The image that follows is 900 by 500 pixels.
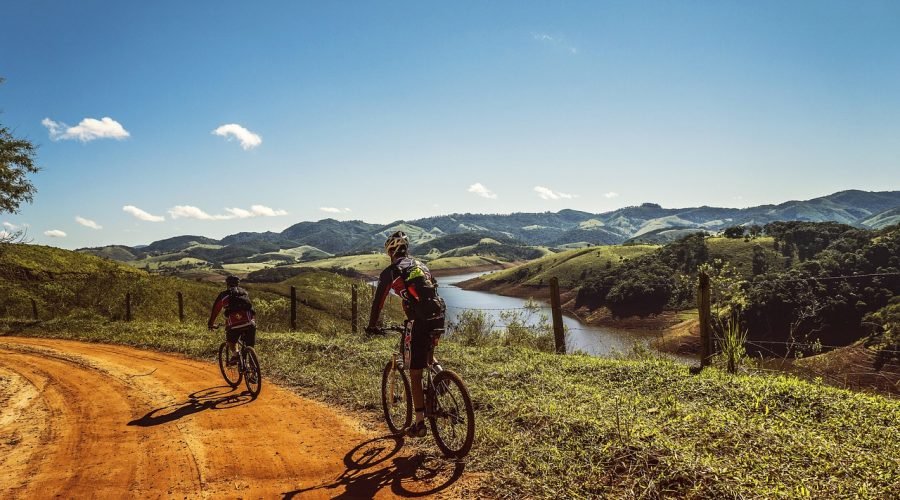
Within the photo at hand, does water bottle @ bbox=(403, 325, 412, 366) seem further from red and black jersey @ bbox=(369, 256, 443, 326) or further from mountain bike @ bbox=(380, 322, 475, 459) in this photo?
red and black jersey @ bbox=(369, 256, 443, 326)

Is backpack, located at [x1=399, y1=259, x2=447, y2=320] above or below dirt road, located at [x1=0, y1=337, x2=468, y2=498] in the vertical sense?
above

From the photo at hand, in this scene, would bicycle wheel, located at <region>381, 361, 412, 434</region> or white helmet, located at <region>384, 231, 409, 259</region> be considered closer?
white helmet, located at <region>384, 231, 409, 259</region>

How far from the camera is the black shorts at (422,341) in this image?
19.2 feet

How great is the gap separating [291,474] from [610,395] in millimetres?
4766

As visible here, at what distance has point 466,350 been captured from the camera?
12.3 metres

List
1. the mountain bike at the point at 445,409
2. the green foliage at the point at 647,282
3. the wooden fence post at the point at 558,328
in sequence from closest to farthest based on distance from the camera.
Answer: the mountain bike at the point at 445,409 < the wooden fence post at the point at 558,328 < the green foliage at the point at 647,282

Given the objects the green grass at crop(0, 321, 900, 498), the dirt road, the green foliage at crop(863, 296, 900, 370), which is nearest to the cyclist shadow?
the dirt road

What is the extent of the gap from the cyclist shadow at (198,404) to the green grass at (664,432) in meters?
1.39

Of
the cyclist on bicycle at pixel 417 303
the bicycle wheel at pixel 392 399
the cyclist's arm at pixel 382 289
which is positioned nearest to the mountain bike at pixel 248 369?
the bicycle wheel at pixel 392 399

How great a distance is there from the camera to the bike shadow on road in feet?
17.2

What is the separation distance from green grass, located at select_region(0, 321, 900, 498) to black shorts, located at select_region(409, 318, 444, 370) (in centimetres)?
135

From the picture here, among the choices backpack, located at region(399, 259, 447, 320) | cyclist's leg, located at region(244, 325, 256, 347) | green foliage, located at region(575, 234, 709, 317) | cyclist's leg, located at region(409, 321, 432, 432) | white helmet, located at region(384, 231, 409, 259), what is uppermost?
white helmet, located at region(384, 231, 409, 259)

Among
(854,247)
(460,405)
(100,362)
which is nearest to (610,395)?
(460,405)

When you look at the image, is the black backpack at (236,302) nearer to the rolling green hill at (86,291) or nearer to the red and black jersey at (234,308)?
the red and black jersey at (234,308)
